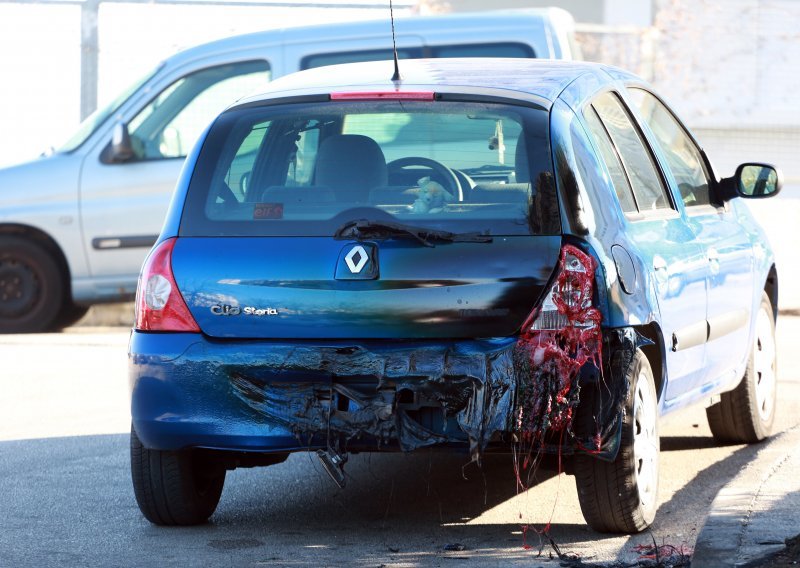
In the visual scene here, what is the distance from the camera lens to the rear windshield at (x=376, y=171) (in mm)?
5164

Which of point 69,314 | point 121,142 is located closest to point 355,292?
point 121,142

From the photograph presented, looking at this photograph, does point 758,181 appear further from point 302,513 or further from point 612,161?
point 302,513

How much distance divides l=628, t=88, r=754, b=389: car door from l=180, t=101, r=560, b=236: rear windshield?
1.30 meters

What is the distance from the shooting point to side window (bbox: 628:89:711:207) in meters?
6.66

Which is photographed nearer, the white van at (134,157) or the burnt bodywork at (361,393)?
the burnt bodywork at (361,393)

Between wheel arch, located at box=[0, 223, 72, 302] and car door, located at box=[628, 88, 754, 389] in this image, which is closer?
car door, located at box=[628, 88, 754, 389]

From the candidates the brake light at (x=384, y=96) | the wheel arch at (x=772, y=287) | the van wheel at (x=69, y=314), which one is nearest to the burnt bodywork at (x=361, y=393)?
the brake light at (x=384, y=96)

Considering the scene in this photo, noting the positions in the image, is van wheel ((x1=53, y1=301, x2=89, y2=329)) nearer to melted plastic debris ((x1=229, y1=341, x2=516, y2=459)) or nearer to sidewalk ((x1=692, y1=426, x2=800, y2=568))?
sidewalk ((x1=692, y1=426, x2=800, y2=568))

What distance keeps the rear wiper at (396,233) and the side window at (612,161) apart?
30.3 inches

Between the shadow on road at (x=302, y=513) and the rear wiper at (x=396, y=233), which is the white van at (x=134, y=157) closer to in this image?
the shadow on road at (x=302, y=513)

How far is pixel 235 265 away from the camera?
5191mm

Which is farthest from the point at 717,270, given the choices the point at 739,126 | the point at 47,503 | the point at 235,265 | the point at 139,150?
the point at 739,126

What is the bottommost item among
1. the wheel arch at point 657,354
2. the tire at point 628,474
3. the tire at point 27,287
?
the tire at point 27,287

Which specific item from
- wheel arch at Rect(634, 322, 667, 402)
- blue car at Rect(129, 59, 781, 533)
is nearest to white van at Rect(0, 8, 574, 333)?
blue car at Rect(129, 59, 781, 533)
